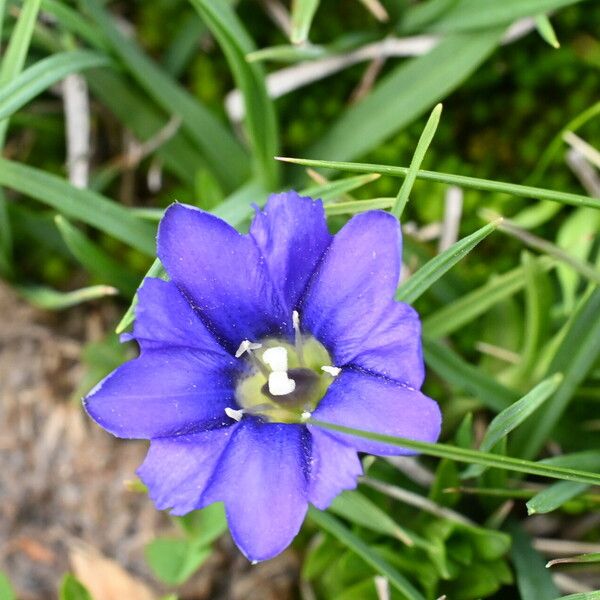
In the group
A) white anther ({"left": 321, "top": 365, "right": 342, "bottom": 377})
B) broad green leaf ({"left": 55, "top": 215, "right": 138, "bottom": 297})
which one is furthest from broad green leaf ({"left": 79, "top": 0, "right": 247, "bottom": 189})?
white anther ({"left": 321, "top": 365, "right": 342, "bottom": 377})

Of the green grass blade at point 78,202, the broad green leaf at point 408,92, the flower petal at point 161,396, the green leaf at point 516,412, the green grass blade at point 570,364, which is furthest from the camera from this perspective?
the broad green leaf at point 408,92

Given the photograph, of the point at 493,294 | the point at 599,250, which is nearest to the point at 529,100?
the point at 599,250

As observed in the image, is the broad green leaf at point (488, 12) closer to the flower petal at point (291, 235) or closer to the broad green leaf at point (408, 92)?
the broad green leaf at point (408, 92)

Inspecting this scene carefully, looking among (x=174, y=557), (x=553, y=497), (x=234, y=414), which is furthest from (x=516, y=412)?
(x=174, y=557)

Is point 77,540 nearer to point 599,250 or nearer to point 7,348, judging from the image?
point 7,348

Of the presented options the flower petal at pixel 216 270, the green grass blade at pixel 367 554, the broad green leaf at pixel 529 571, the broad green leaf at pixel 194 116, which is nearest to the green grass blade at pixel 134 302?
the flower petal at pixel 216 270

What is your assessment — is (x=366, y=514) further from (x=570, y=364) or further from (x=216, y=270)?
(x=216, y=270)

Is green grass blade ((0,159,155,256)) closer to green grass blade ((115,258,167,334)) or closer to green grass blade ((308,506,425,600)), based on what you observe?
green grass blade ((115,258,167,334))
